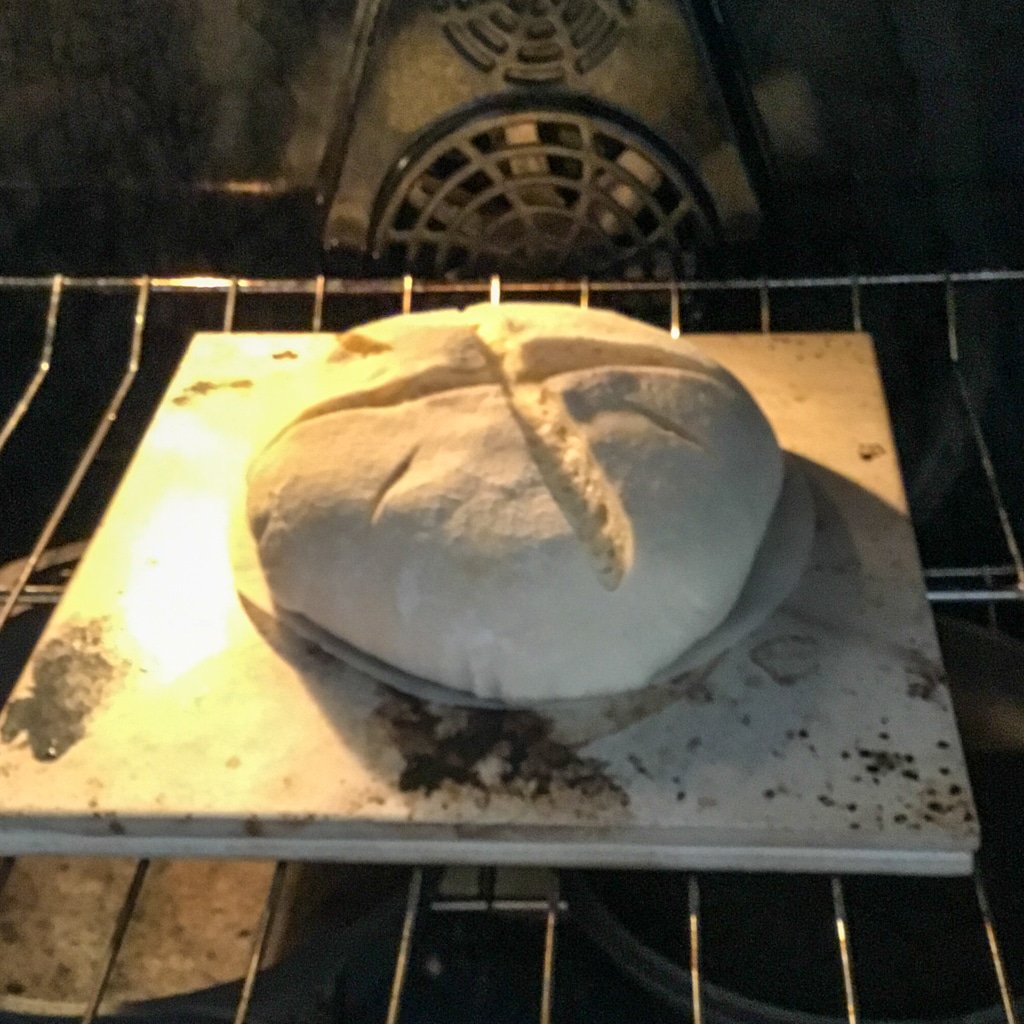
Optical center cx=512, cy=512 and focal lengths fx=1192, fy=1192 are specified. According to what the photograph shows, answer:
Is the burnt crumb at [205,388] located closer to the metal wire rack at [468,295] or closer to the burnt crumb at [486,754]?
the metal wire rack at [468,295]

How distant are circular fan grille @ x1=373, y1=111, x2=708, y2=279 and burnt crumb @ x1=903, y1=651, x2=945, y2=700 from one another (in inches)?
18.1

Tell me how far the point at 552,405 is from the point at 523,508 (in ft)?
0.32

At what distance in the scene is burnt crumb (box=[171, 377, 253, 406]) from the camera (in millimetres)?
1021

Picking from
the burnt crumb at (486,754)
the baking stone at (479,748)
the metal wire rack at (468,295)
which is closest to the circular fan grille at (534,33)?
the metal wire rack at (468,295)

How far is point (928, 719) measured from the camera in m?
0.73

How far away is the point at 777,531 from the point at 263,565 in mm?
361

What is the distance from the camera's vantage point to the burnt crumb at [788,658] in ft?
2.48

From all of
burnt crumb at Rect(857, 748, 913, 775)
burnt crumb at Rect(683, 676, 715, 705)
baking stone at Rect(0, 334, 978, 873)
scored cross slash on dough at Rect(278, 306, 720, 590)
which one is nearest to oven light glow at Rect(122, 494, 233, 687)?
baking stone at Rect(0, 334, 978, 873)

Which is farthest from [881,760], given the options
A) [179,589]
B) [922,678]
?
[179,589]

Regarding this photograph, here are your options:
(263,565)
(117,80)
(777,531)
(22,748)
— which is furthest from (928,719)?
(117,80)

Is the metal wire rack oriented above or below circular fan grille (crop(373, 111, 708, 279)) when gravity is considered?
below

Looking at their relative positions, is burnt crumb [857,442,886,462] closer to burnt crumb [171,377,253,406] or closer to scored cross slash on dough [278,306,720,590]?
scored cross slash on dough [278,306,720,590]

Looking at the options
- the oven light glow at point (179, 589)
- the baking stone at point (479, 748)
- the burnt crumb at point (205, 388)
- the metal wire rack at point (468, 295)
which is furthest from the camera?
the burnt crumb at point (205, 388)

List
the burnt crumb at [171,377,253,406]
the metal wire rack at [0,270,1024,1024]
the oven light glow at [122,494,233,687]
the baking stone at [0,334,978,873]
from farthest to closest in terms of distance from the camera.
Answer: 1. the burnt crumb at [171,377,253,406]
2. the metal wire rack at [0,270,1024,1024]
3. the oven light glow at [122,494,233,687]
4. the baking stone at [0,334,978,873]
